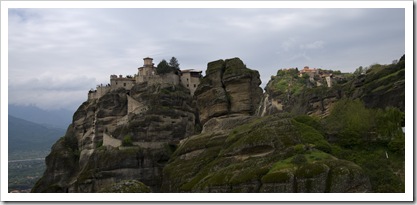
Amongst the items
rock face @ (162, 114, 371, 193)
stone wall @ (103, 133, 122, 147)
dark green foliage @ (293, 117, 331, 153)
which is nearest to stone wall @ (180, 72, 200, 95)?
stone wall @ (103, 133, 122, 147)

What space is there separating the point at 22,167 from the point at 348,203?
323 ft

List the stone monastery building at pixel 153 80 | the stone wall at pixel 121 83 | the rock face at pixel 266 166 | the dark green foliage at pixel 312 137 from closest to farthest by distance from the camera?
the rock face at pixel 266 166, the dark green foliage at pixel 312 137, the stone monastery building at pixel 153 80, the stone wall at pixel 121 83

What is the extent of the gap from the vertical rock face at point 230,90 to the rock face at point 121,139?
30.8 feet

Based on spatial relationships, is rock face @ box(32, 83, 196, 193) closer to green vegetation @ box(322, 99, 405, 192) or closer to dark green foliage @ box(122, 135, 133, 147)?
dark green foliage @ box(122, 135, 133, 147)

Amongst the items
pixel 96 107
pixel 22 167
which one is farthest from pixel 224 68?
pixel 22 167

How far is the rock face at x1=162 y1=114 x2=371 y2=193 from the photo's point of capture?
3391cm

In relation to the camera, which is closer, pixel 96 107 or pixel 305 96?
pixel 305 96

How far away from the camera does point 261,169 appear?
37.7 metres

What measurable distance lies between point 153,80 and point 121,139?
1471 cm

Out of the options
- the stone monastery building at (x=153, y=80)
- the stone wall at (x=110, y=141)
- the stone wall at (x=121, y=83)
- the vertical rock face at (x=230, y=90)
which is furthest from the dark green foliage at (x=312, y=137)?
the stone wall at (x=121, y=83)

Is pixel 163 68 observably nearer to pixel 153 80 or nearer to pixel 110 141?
pixel 153 80

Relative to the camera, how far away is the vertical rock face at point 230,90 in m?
65.5

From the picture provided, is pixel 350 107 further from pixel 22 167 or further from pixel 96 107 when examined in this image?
pixel 22 167

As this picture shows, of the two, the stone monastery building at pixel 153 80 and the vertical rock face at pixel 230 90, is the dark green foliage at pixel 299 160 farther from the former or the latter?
the stone monastery building at pixel 153 80
